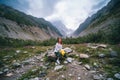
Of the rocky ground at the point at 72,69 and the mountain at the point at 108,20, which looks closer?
the rocky ground at the point at 72,69

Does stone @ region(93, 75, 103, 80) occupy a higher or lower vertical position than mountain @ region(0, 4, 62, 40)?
lower

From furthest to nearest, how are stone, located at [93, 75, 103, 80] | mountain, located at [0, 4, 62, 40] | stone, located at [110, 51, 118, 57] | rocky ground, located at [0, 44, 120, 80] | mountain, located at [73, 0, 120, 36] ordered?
mountain, located at [0, 4, 62, 40] → mountain, located at [73, 0, 120, 36] → stone, located at [110, 51, 118, 57] → rocky ground, located at [0, 44, 120, 80] → stone, located at [93, 75, 103, 80]

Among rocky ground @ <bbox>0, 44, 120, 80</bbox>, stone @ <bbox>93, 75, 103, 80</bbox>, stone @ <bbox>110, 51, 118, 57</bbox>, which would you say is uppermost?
stone @ <bbox>110, 51, 118, 57</bbox>

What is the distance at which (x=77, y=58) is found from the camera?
1267cm

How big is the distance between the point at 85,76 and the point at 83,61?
2439mm

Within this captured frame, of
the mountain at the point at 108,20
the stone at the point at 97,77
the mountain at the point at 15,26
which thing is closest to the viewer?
the stone at the point at 97,77

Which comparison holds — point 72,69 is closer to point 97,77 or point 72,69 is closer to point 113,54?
point 97,77

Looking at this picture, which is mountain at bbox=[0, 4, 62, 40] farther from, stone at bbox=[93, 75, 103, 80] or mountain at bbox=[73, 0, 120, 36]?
stone at bbox=[93, 75, 103, 80]

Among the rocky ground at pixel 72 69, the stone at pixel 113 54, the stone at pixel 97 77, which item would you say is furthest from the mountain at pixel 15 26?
the stone at pixel 97 77

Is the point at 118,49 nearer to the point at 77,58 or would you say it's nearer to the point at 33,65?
the point at 77,58

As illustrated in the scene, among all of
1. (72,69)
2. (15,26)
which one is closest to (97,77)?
(72,69)

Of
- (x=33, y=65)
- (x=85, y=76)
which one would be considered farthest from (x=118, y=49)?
(x=33, y=65)

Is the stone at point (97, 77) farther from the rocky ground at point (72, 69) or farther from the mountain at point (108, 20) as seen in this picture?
the mountain at point (108, 20)

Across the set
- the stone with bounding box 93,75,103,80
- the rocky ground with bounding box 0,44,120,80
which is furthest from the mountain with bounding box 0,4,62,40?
the stone with bounding box 93,75,103,80
